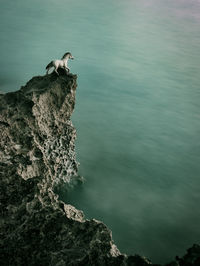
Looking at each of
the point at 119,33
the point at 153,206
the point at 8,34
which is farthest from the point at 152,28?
the point at 153,206

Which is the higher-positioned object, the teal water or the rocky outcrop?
the teal water

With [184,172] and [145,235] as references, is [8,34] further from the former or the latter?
[145,235]

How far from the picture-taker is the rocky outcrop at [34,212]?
198 inches

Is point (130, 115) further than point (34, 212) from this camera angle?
Yes

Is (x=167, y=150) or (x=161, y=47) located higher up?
(x=161, y=47)

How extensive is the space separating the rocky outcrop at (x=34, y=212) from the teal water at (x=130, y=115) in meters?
5.37

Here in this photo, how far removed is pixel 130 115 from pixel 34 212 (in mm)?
26987

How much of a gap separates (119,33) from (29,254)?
70.2 meters

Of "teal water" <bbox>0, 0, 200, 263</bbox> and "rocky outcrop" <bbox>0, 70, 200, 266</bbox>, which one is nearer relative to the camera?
"rocky outcrop" <bbox>0, 70, 200, 266</bbox>

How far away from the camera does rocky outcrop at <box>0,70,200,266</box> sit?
5.02 meters

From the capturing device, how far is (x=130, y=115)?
32.1m

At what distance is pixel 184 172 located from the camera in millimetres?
22125

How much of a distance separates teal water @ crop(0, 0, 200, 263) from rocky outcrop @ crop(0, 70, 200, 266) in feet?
17.6

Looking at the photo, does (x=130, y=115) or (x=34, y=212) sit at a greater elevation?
(x=130, y=115)
